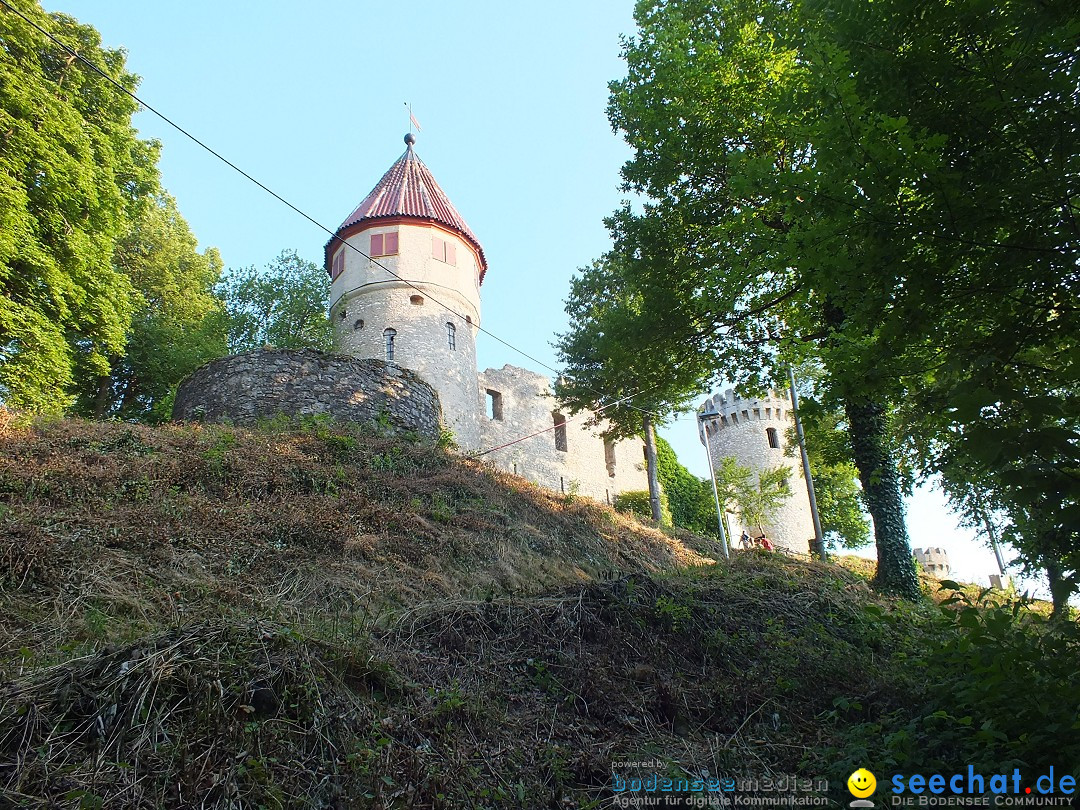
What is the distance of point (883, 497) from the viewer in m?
9.21

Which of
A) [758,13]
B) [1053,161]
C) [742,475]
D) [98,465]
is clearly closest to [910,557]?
[1053,161]

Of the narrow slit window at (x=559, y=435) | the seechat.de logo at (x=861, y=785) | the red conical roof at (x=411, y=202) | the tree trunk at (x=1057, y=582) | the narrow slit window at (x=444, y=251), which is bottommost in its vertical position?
the seechat.de logo at (x=861, y=785)

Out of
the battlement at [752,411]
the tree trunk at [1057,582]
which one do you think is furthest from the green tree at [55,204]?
the battlement at [752,411]

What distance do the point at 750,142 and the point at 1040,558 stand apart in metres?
8.05

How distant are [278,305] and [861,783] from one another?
24746 millimetres

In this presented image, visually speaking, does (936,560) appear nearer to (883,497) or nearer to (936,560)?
(936,560)

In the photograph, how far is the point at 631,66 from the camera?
10.6m

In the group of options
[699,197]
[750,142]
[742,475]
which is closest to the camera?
[750,142]

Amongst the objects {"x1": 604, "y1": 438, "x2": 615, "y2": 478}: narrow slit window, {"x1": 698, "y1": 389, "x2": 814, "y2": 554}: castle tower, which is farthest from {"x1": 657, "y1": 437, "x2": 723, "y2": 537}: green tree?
{"x1": 698, "y1": 389, "x2": 814, "y2": 554}: castle tower

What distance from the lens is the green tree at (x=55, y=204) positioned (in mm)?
12133

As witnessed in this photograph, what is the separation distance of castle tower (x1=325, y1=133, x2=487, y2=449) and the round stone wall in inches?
199

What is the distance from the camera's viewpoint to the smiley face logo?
316 centimetres

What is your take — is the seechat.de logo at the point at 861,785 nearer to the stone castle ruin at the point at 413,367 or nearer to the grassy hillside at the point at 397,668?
the grassy hillside at the point at 397,668

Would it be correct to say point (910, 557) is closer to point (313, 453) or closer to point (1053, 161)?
point (1053, 161)
